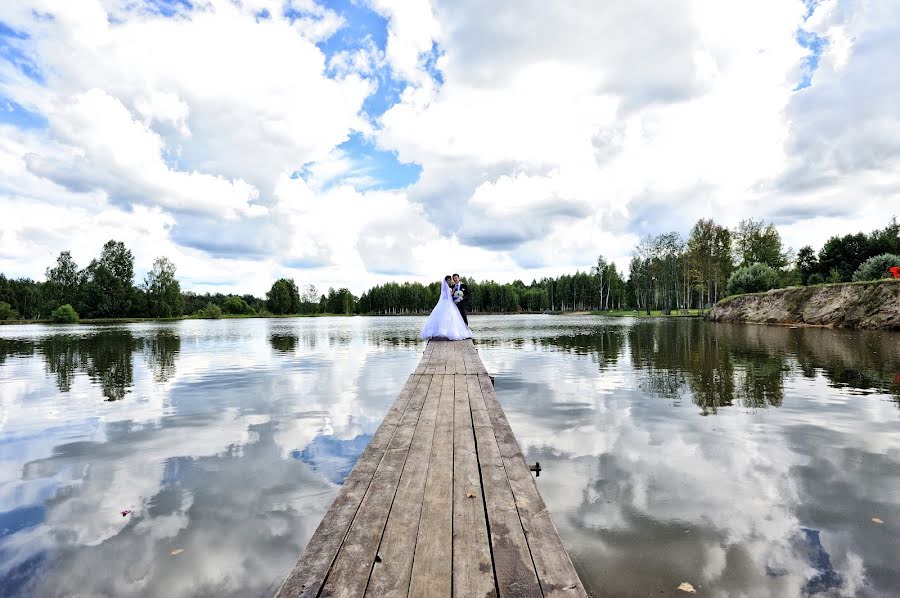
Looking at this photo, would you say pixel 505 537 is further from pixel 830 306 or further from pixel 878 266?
pixel 878 266

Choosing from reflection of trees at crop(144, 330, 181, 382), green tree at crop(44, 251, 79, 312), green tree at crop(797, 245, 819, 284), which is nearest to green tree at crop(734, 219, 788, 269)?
green tree at crop(797, 245, 819, 284)

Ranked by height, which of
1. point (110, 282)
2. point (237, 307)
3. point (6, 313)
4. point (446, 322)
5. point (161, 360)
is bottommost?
point (161, 360)

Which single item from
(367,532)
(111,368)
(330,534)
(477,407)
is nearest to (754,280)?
(477,407)

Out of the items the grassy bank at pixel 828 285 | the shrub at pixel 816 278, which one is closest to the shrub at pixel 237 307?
the grassy bank at pixel 828 285

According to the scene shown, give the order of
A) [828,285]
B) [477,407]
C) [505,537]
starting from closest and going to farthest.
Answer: [505,537] < [477,407] < [828,285]

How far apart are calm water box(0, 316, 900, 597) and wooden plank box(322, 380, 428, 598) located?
1082 millimetres

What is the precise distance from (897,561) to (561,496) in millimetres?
2939

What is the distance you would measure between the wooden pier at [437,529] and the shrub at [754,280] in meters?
52.3

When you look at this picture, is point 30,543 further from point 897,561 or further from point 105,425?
point 897,561

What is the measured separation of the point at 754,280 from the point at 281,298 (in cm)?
11050

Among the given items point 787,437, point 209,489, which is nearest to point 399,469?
point 209,489

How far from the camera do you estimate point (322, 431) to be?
8.77 m

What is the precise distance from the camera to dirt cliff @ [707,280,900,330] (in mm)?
29078

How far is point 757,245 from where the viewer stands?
67062mm
